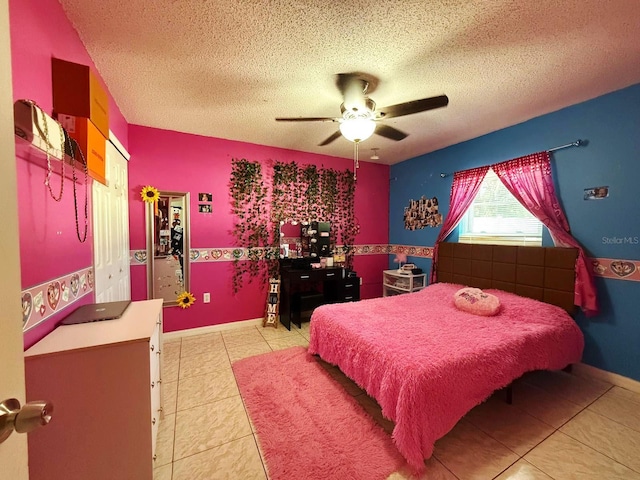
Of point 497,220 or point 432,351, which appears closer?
point 432,351

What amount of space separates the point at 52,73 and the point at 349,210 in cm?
362

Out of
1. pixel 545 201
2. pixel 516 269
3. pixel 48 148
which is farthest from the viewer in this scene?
pixel 516 269

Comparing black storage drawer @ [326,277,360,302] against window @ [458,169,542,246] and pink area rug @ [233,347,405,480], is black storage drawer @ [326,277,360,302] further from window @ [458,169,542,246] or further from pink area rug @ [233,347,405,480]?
window @ [458,169,542,246]

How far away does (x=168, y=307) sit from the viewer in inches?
128

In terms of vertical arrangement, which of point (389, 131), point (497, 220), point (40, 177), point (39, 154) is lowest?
point (497, 220)

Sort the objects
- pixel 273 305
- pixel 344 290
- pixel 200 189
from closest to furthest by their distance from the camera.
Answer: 1. pixel 200 189
2. pixel 273 305
3. pixel 344 290

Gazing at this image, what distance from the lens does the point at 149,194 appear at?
10.1 feet

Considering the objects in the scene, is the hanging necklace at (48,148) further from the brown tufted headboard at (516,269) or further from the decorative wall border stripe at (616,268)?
the decorative wall border stripe at (616,268)

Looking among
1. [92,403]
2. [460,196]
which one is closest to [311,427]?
[92,403]

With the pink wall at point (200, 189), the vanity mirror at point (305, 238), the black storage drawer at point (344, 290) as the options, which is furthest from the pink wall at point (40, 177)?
the black storage drawer at point (344, 290)

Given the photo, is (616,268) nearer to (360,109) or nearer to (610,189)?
(610,189)

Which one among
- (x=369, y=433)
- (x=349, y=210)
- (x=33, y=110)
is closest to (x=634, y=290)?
(x=369, y=433)

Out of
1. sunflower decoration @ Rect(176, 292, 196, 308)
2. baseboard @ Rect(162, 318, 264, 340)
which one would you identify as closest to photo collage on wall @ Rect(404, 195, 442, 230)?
baseboard @ Rect(162, 318, 264, 340)

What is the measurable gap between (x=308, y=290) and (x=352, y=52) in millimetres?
3053
